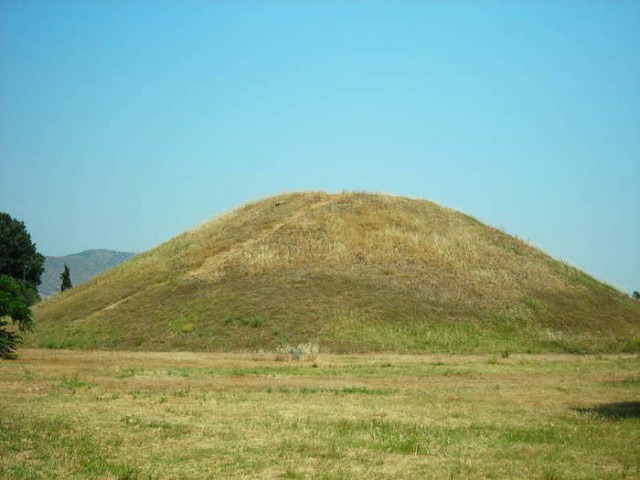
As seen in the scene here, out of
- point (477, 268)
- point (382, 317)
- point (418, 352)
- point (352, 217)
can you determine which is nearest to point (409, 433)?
point (418, 352)

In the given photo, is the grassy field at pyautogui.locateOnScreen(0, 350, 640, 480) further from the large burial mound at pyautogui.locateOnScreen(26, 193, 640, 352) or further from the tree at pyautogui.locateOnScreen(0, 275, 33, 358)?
the large burial mound at pyautogui.locateOnScreen(26, 193, 640, 352)

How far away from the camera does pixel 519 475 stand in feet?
38.4

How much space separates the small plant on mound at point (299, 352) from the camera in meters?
36.5

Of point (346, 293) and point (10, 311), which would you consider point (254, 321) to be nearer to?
point (346, 293)

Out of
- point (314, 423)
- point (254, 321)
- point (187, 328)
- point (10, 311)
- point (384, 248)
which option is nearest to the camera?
point (314, 423)

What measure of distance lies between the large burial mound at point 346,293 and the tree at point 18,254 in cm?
2784

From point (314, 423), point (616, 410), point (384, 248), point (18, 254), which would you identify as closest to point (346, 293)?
point (384, 248)

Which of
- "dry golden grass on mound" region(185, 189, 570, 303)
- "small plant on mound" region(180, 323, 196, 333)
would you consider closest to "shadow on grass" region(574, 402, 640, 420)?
"small plant on mound" region(180, 323, 196, 333)

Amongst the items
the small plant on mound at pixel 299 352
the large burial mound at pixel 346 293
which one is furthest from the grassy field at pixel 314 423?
the large burial mound at pixel 346 293

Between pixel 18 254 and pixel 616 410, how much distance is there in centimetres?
8686

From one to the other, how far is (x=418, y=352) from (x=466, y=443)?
89.9 feet

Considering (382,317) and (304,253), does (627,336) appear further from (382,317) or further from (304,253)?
(304,253)

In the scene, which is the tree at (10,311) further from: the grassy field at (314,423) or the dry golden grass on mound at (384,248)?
the dry golden grass on mound at (384,248)

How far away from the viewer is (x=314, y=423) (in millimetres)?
16516
